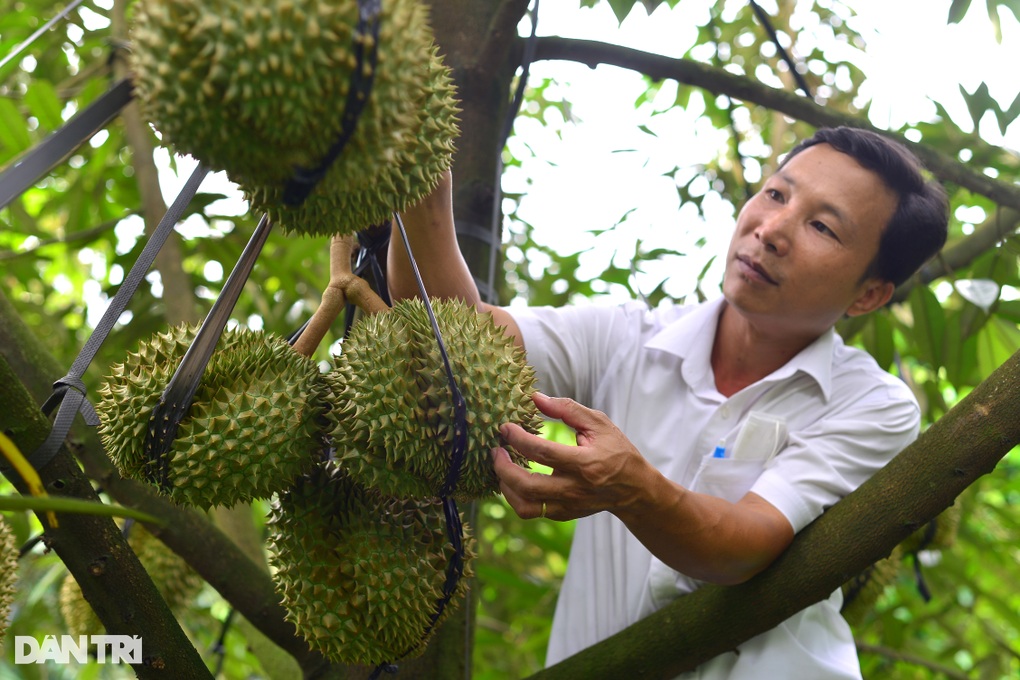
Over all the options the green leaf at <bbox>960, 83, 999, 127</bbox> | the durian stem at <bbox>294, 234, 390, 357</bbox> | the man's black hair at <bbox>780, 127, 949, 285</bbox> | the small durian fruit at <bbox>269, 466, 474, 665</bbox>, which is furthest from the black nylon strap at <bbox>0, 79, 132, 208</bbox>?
the green leaf at <bbox>960, 83, 999, 127</bbox>

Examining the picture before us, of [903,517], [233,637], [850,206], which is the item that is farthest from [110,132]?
[903,517]

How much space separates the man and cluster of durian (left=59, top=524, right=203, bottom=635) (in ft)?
2.44

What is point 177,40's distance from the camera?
695 mm

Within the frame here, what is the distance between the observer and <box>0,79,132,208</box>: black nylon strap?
0.72 m

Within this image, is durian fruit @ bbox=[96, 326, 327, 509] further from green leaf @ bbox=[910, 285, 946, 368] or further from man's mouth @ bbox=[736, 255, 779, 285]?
green leaf @ bbox=[910, 285, 946, 368]

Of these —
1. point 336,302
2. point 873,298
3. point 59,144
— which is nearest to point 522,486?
point 336,302

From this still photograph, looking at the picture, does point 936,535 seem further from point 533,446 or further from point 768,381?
point 533,446

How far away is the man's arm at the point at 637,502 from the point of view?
1.01 m

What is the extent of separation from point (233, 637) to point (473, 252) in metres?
1.84

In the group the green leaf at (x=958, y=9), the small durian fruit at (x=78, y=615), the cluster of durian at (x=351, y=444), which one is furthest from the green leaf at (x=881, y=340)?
the small durian fruit at (x=78, y=615)

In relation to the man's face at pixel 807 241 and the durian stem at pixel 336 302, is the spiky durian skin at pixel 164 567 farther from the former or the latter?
the man's face at pixel 807 241

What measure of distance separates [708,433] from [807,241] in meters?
0.40

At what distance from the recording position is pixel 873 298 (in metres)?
1.92

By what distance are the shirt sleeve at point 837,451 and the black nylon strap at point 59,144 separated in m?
1.09
